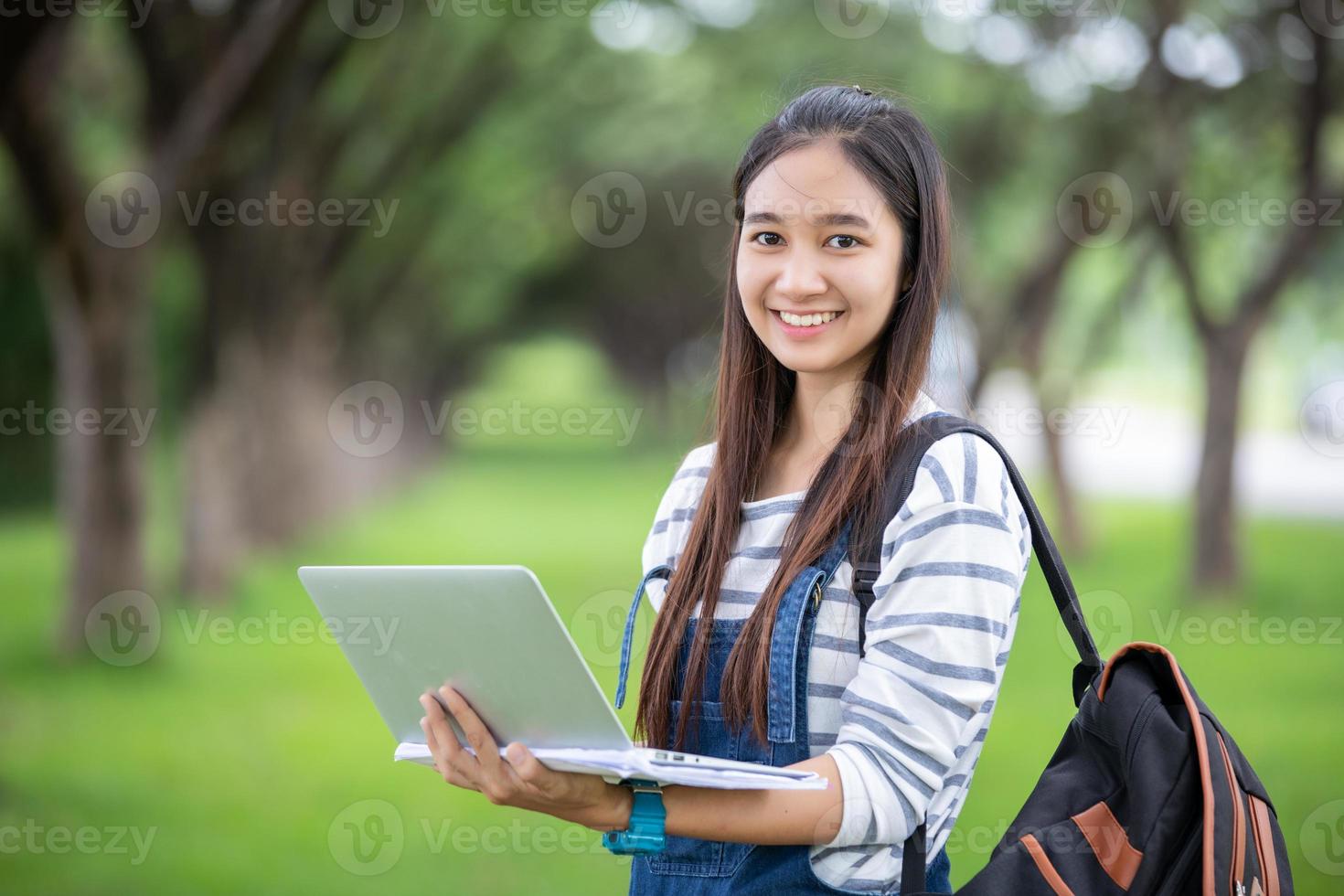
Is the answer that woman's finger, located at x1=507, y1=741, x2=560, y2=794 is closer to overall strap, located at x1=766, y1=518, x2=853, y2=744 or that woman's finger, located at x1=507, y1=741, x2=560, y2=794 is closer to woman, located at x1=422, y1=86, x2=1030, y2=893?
woman, located at x1=422, y1=86, x2=1030, y2=893

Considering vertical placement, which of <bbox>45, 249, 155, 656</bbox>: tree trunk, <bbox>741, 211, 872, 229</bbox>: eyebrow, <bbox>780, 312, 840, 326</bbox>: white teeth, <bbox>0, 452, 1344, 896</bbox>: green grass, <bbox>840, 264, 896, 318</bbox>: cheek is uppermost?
<bbox>45, 249, 155, 656</bbox>: tree trunk

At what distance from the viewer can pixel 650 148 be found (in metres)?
23.0

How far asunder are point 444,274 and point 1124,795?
25.4 meters

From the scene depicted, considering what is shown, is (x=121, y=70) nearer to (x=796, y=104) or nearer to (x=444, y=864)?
(x=444, y=864)

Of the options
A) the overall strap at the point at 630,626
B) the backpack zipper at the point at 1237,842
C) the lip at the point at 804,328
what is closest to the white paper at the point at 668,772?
the overall strap at the point at 630,626

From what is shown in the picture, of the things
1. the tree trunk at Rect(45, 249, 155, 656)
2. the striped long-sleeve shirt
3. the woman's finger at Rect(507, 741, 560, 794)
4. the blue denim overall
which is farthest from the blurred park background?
the woman's finger at Rect(507, 741, 560, 794)

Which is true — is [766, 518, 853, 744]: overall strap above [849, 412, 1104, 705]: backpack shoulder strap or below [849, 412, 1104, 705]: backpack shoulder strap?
below

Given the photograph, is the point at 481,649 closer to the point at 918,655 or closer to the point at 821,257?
→ the point at 918,655

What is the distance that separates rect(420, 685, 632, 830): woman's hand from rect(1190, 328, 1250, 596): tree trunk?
10835mm

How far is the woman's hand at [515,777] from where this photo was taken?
2018 millimetres

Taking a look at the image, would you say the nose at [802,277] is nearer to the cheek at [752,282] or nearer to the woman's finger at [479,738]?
the cheek at [752,282]

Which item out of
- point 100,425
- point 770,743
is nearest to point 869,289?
point 770,743

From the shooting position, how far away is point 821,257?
2.35 meters

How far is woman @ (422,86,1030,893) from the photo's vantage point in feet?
6.69
